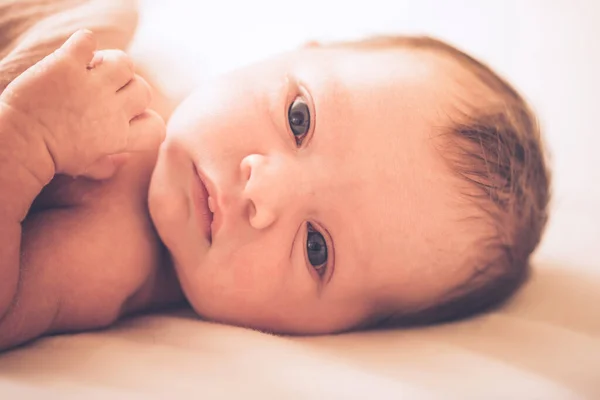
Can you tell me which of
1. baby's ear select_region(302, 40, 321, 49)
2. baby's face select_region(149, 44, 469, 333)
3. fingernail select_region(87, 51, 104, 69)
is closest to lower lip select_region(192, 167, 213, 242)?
baby's face select_region(149, 44, 469, 333)

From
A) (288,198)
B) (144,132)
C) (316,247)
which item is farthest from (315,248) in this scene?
(144,132)

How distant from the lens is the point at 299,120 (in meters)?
0.93

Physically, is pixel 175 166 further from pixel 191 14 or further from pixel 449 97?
pixel 191 14

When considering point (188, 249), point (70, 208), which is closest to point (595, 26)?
point (188, 249)

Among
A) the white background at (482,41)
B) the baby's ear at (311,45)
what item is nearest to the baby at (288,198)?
the baby's ear at (311,45)

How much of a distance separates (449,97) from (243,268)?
1.37 feet

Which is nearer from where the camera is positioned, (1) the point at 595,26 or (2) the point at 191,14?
(1) the point at 595,26

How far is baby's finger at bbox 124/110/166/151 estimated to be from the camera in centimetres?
91

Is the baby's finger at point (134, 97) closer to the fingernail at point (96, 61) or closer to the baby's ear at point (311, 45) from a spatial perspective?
the fingernail at point (96, 61)

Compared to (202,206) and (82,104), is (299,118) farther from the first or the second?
(82,104)

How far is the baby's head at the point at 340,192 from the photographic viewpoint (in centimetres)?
88

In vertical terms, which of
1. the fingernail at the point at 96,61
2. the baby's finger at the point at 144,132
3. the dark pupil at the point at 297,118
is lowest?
the baby's finger at the point at 144,132

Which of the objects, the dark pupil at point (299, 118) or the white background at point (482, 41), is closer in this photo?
the dark pupil at point (299, 118)

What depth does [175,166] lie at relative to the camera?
939 millimetres
